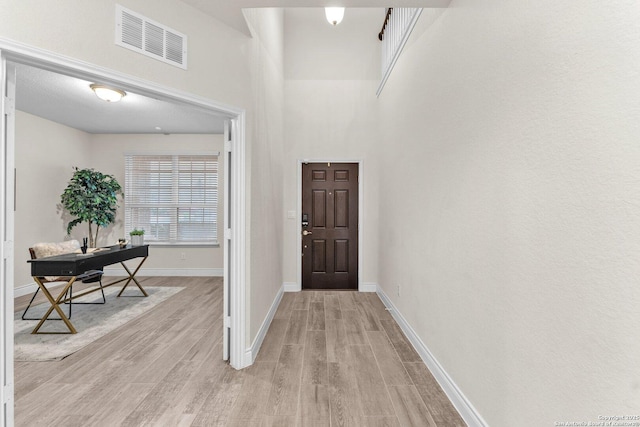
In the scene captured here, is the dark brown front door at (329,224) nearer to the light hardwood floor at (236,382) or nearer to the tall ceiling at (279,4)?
the light hardwood floor at (236,382)

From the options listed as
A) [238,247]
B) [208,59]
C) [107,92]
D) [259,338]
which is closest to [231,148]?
[208,59]

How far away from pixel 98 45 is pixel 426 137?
7.57ft

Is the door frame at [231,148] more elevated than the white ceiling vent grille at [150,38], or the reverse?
the white ceiling vent grille at [150,38]

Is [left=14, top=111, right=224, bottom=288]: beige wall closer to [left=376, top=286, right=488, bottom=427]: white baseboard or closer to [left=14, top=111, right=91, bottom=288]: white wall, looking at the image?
[left=14, top=111, right=91, bottom=288]: white wall

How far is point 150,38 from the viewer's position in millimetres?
1831

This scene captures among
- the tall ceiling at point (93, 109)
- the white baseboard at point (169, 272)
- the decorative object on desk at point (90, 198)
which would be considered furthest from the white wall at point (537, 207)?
the decorative object on desk at point (90, 198)

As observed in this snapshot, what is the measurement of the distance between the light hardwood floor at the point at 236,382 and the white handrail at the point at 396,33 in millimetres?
3100

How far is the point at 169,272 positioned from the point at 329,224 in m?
3.32

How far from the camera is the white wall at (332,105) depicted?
4609 millimetres

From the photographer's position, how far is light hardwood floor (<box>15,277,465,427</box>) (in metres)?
1.81

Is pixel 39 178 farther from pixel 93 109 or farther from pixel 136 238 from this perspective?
pixel 136 238

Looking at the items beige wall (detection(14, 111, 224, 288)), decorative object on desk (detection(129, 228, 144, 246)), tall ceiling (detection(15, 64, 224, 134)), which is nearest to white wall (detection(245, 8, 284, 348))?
tall ceiling (detection(15, 64, 224, 134))

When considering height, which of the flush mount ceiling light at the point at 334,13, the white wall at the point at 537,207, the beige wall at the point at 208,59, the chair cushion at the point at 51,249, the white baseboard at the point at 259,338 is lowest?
the white baseboard at the point at 259,338

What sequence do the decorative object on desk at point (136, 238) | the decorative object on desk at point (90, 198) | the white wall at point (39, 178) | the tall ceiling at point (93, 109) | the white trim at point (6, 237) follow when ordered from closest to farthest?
the white trim at point (6, 237)
the tall ceiling at point (93, 109)
the white wall at point (39, 178)
the decorative object on desk at point (136, 238)
the decorative object on desk at point (90, 198)
